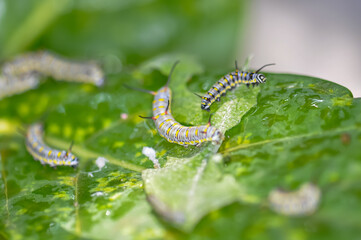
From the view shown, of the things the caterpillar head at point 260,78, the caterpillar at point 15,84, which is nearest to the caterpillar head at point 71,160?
the caterpillar at point 15,84

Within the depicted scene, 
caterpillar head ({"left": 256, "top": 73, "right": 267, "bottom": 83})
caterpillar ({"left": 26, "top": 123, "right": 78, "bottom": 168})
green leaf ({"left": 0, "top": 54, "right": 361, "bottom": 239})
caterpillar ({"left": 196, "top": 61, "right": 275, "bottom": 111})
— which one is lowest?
caterpillar ({"left": 26, "top": 123, "right": 78, "bottom": 168})

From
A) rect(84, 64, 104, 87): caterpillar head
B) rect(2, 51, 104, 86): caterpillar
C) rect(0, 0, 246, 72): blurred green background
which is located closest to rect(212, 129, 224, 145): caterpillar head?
rect(84, 64, 104, 87): caterpillar head

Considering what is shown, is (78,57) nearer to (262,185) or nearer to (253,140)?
(253,140)

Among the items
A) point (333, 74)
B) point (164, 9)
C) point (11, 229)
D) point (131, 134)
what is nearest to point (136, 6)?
point (164, 9)

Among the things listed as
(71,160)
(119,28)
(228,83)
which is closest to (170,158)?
A: (228,83)

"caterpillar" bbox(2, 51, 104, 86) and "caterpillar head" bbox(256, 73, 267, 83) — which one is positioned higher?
"caterpillar head" bbox(256, 73, 267, 83)

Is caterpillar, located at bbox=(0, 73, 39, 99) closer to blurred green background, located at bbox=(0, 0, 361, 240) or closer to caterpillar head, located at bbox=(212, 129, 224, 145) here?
blurred green background, located at bbox=(0, 0, 361, 240)

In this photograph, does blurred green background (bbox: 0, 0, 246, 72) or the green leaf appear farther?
blurred green background (bbox: 0, 0, 246, 72)
